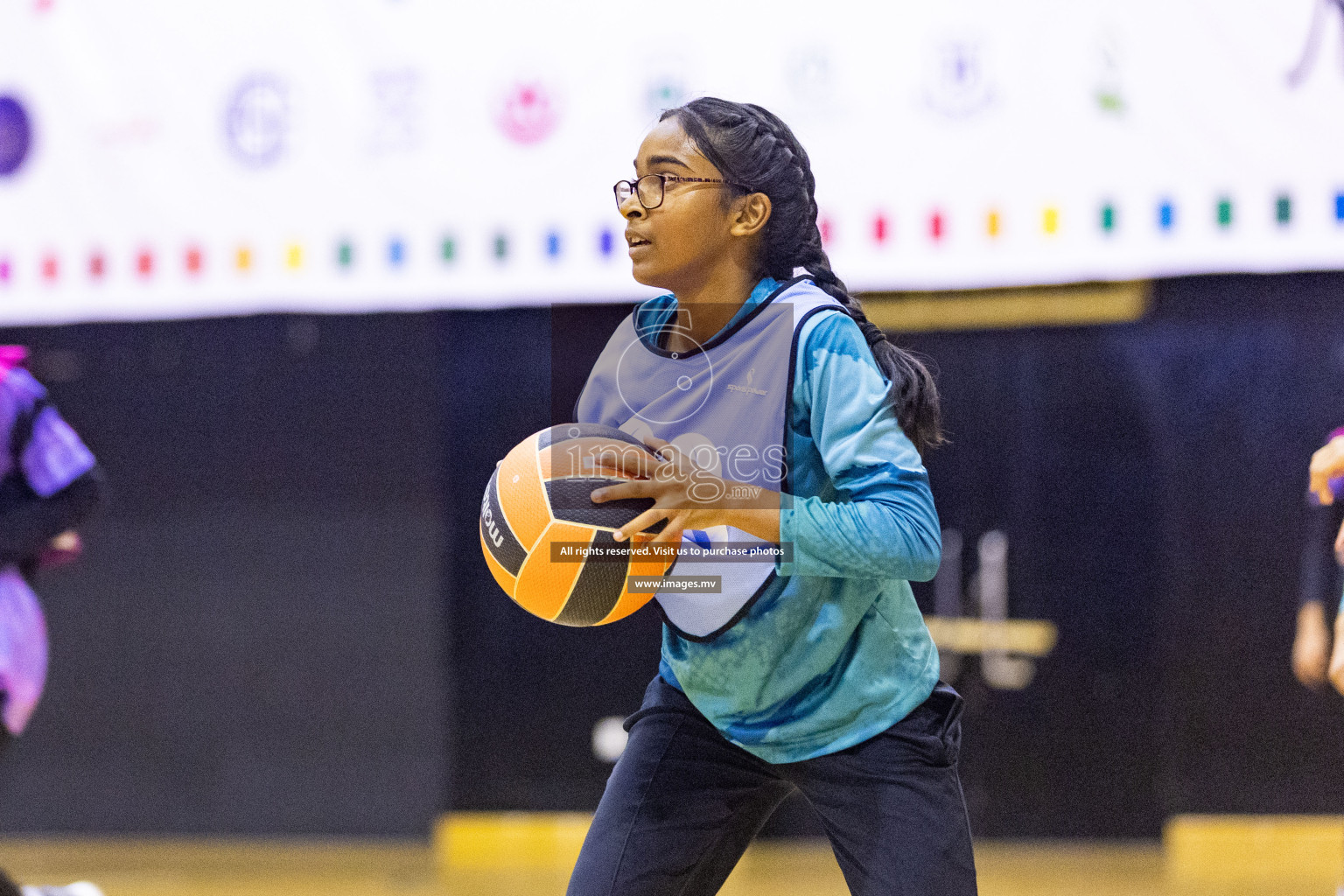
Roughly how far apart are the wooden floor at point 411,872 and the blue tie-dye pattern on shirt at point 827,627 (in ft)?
6.51

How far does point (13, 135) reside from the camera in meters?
3.44

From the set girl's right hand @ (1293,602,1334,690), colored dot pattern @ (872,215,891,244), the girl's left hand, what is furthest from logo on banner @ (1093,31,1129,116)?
the girl's left hand

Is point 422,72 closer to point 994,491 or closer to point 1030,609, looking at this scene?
point 994,491

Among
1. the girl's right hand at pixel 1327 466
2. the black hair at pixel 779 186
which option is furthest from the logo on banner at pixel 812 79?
the girl's right hand at pixel 1327 466

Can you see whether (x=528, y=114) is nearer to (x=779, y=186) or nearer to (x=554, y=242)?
(x=554, y=242)

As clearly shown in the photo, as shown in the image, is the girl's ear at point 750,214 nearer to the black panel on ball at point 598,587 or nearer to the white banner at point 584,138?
the black panel on ball at point 598,587

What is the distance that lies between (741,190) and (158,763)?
3.24 m

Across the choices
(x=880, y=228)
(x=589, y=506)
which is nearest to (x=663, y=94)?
(x=880, y=228)

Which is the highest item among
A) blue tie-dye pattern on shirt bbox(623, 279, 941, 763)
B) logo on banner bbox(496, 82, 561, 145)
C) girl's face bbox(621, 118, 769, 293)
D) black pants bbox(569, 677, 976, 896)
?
logo on banner bbox(496, 82, 561, 145)

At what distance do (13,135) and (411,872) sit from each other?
99.8 inches

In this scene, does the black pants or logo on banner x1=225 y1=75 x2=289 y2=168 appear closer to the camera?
the black pants

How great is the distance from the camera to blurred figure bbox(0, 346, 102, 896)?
8.68 ft

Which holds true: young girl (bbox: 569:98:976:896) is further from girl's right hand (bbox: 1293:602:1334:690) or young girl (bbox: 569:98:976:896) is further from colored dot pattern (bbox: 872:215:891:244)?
girl's right hand (bbox: 1293:602:1334:690)

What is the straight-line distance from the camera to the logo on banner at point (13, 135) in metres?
3.41
